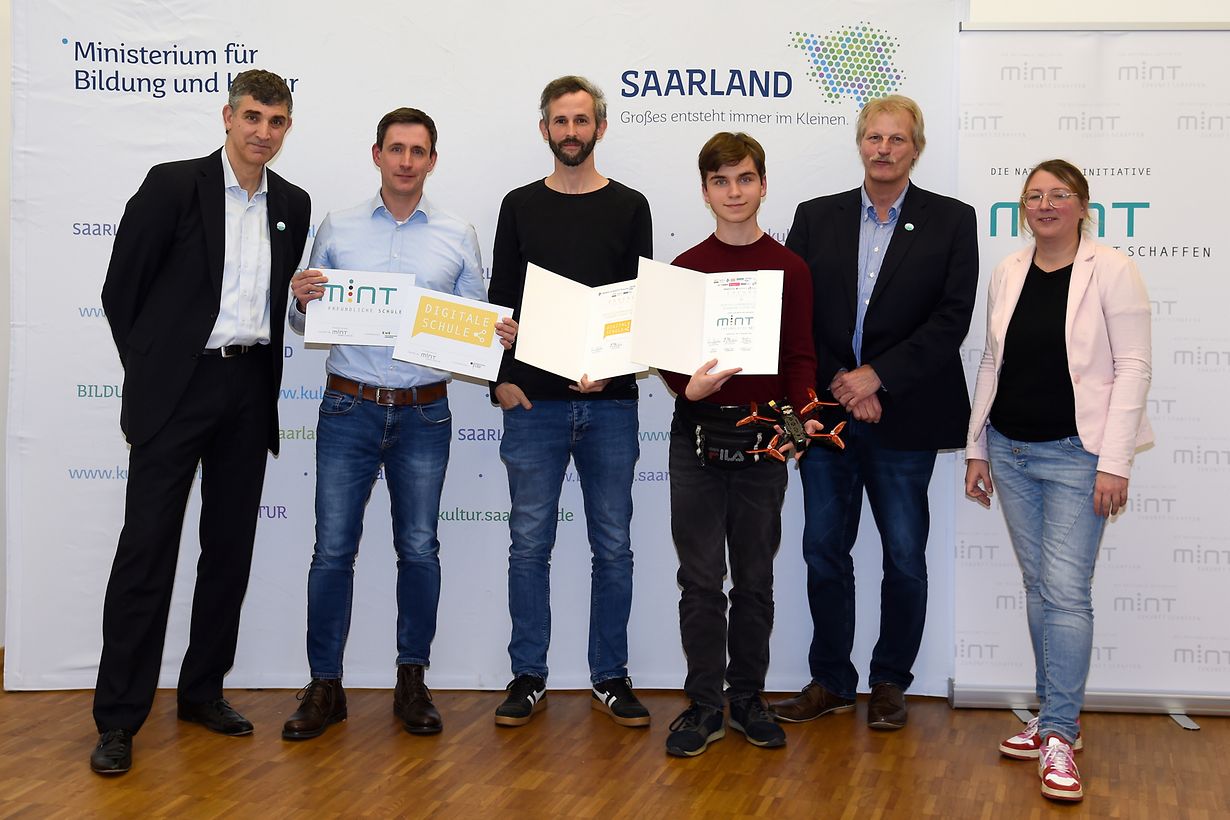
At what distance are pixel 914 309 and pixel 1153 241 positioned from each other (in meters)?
1.09

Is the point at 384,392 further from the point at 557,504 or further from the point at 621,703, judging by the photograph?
the point at 621,703

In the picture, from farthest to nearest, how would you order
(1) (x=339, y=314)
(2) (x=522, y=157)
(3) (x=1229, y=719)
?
1. (2) (x=522, y=157)
2. (3) (x=1229, y=719)
3. (1) (x=339, y=314)

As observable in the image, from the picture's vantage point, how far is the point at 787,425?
3059 millimetres

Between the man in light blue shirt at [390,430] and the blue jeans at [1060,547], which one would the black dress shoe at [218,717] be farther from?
the blue jeans at [1060,547]

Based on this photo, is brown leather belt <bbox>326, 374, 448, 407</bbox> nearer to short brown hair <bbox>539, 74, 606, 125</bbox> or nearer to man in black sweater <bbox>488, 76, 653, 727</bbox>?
man in black sweater <bbox>488, 76, 653, 727</bbox>

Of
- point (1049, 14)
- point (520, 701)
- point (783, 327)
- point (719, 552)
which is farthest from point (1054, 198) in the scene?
point (520, 701)

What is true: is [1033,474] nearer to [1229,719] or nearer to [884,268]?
[884,268]

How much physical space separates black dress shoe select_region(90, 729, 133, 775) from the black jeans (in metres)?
1.71

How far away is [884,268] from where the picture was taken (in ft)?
11.3

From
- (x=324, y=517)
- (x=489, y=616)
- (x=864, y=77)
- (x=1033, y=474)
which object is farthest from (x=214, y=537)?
(x=864, y=77)

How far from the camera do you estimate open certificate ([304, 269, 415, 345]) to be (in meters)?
3.38

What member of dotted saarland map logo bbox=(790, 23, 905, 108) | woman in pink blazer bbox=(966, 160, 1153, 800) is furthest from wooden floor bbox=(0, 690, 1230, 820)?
dotted saarland map logo bbox=(790, 23, 905, 108)

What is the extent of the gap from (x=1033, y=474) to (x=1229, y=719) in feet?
4.83

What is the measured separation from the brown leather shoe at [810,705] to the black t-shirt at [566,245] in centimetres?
120
